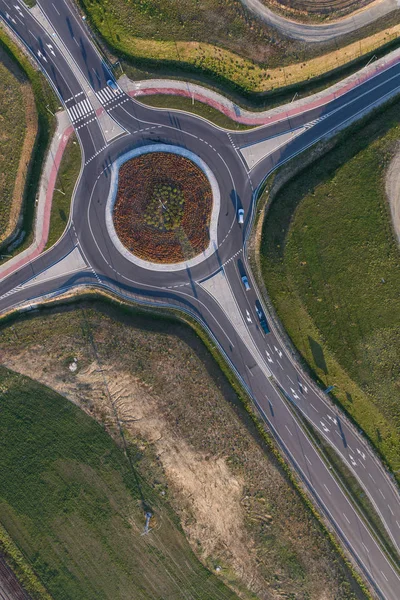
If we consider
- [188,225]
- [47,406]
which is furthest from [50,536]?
[188,225]

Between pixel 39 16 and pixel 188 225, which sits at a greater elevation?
pixel 39 16

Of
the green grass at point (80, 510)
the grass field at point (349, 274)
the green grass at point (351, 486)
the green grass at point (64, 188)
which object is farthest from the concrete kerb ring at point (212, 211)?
the green grass at point (351, 486)

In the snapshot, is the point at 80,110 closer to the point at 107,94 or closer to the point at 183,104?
the point at 107,94

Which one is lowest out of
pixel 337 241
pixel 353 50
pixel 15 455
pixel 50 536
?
pixel 50 536

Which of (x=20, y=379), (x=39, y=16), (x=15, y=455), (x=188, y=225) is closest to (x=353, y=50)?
(x=188, y=225)

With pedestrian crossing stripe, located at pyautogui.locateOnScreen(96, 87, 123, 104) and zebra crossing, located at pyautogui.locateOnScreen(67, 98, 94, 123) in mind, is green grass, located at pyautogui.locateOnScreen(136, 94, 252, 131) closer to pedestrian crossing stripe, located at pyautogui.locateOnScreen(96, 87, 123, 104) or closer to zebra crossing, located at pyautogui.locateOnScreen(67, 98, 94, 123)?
pedestrian crossing stripe, located at pyautogui.locateOnScreen(96, 87, 123, 104)

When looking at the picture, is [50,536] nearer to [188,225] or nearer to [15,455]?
[15,455]

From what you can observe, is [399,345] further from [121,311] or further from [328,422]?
[121,311]
